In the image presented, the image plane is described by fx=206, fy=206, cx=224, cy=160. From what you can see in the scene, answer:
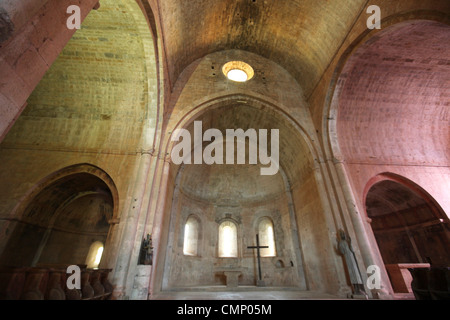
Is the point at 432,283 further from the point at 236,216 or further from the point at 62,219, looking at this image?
the point at 62,219

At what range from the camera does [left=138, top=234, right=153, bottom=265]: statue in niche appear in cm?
597

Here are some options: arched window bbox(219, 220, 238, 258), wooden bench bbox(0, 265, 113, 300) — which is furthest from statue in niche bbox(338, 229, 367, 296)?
arched window bbox(219, 220, 238, 258)

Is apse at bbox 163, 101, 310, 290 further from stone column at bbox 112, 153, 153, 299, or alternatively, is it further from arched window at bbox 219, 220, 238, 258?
stone column at bbox 112, 153, 153, 299

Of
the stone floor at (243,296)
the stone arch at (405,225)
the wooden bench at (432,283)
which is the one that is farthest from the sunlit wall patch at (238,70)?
the wooden bench at (432,283)

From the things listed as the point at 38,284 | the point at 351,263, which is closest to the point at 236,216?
the point at 351,263

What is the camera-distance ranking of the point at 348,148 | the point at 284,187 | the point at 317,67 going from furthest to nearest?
the point at 284,187 → the point at 317,67 → the point at 348,148

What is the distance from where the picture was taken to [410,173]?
869cm

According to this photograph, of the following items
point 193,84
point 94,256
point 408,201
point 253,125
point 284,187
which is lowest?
point 94,256

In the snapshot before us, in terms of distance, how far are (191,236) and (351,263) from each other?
8.56 metres

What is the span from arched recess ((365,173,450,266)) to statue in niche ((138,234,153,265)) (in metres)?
7.96

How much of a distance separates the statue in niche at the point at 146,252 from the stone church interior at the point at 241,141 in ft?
0.09

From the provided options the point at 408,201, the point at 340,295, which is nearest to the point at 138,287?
the point at 340,295
